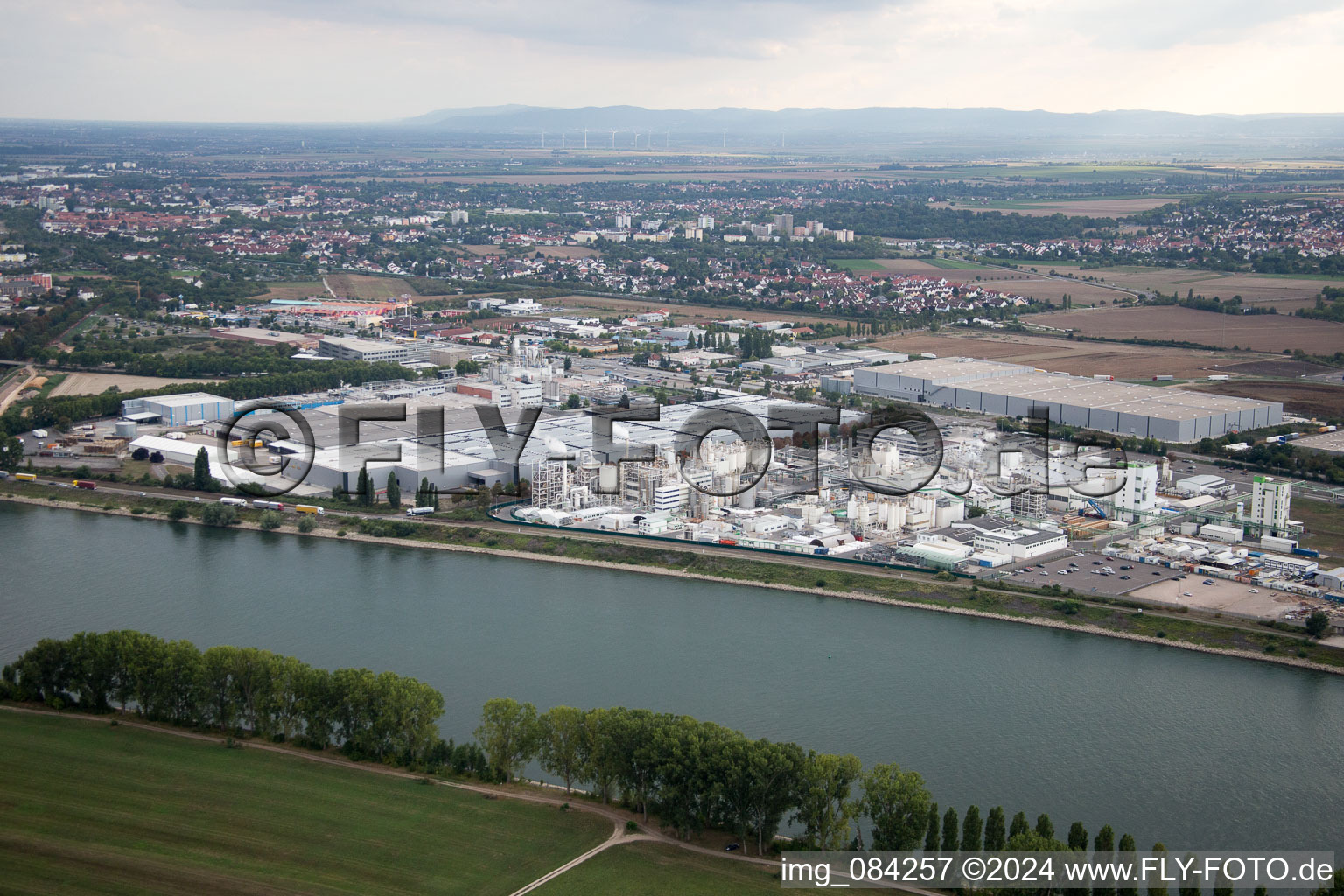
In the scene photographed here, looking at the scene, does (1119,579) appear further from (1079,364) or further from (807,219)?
(807,219)

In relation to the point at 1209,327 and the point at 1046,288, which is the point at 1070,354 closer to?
the point at 1209,327

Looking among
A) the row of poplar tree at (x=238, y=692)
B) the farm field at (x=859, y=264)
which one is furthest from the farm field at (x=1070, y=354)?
the row of poplar tree at (x=238, y=692)

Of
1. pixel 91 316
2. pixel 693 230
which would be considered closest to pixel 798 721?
pixel 91 316

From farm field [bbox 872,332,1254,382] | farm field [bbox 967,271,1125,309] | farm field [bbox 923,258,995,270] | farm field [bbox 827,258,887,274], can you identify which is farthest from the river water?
farm field [bbox 923,258,995,270]

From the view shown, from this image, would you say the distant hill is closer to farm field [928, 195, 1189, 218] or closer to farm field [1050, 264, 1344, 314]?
Result: farm field [928, 195, 1189, 218]

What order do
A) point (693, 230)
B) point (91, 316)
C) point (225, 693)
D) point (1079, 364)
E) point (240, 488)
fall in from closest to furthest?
point (225, 693), point (240, 488), point (1079, 364), point (91, 316), point (693, 230)

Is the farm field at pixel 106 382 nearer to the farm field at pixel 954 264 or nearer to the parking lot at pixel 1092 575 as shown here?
the parking lot at pixel 1092 575
